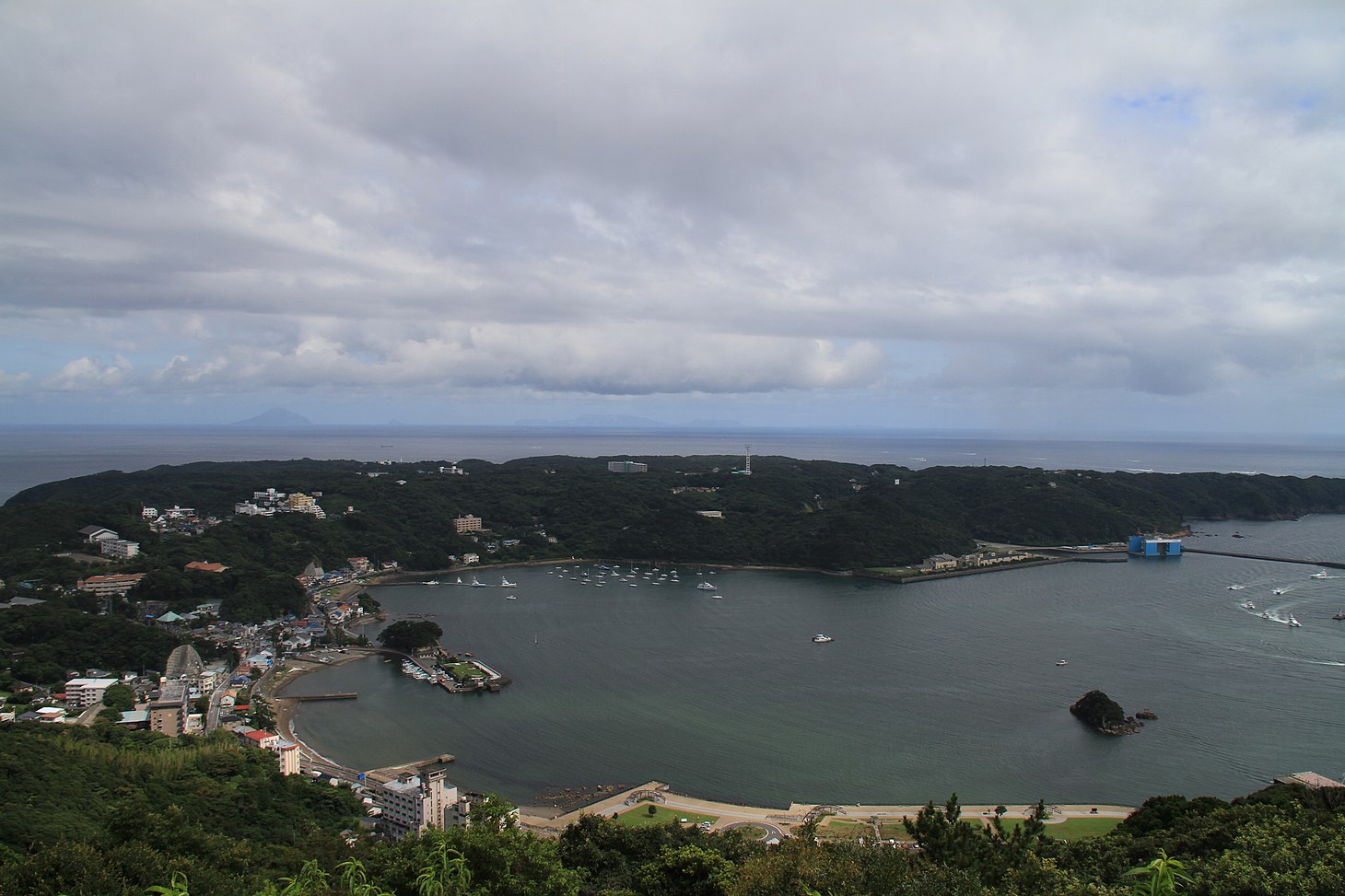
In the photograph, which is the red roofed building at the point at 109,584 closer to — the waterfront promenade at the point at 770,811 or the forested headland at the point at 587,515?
the forested headland at the point at 587,515

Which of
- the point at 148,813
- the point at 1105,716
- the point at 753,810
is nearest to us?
the point at 148,813

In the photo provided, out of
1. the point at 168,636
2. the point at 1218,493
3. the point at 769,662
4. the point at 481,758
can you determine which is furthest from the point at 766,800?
the point at 1218,493

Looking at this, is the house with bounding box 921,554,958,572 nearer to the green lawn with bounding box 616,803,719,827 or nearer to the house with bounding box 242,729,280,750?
the green lawn with bounding box 616,803,719,827

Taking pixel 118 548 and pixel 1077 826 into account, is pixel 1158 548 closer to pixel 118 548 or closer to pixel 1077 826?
pixel 1077 826

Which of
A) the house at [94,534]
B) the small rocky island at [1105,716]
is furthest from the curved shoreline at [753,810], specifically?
the house at [94,534]

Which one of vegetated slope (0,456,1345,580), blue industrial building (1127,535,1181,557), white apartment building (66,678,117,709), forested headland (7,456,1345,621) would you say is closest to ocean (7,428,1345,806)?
white apartment building (66,678,117,709)

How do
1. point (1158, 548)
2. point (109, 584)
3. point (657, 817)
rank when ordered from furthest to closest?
point (1158, 548) < point (109, 584) < point (657, 817)

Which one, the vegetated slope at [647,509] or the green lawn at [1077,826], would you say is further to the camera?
the vegetated slope at [647,509]

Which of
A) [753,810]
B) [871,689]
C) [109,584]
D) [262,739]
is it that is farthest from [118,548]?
[753,810]
